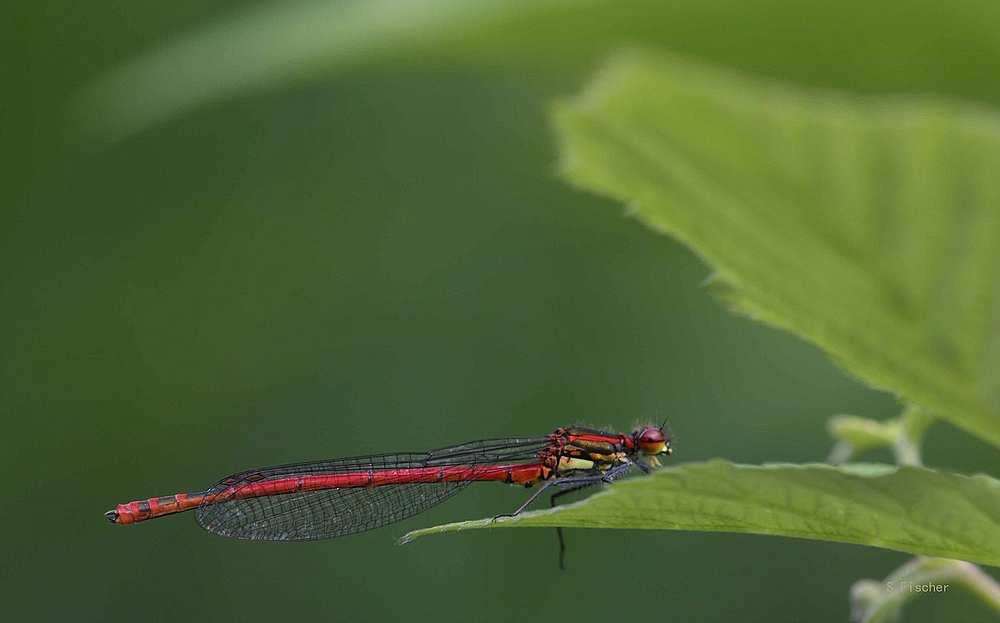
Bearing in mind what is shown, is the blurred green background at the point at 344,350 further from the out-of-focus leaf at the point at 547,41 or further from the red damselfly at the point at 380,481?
the out-of-focus leaf at the point at 547,41

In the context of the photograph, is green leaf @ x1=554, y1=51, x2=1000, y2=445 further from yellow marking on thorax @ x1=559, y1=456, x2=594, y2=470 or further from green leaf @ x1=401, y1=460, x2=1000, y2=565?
yellow marking on thorax @ x1=559, y1=456, x2=594, y2=470

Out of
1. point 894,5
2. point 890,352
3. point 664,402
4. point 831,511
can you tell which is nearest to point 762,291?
point 890,352

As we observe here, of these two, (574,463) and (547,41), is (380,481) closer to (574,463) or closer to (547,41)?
(574,463)

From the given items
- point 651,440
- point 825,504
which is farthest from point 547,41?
point 651,440

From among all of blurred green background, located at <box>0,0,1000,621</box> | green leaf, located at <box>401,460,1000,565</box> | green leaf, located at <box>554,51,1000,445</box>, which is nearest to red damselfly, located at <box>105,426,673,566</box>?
blurred green background, located at <box>0,0,1000,621</box>

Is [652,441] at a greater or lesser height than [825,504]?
greater

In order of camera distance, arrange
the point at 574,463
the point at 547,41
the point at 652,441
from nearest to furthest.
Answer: the point at 547,41 → the point at 652,441 → the point at 574,463

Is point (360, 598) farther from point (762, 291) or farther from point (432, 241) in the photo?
point (762, 291)
